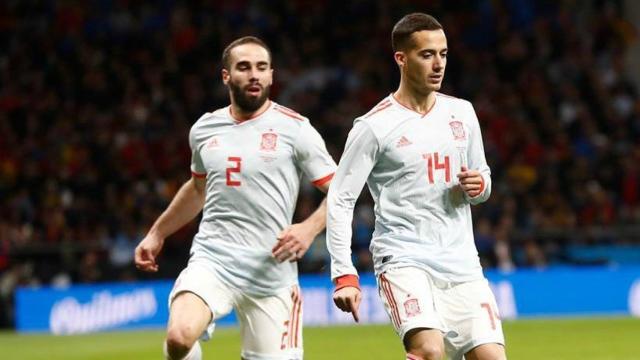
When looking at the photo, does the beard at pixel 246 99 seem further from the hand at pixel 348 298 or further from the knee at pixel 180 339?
the hand at pixel 348 298

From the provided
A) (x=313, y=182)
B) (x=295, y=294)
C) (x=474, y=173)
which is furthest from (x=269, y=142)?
(x=474, y=173)

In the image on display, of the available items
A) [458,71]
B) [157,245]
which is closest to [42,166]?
[458,71]

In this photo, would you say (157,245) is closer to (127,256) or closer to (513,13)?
(127,256)

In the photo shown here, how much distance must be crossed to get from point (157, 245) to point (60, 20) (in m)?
17.0

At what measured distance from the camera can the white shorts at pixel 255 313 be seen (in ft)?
23.6

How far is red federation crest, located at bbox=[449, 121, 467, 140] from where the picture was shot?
639 centimetres

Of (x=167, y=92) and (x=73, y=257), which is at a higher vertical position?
(x=167, y=92)

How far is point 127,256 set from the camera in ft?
60.2

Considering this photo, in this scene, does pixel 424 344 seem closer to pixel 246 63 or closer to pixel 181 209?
pixel 246 63

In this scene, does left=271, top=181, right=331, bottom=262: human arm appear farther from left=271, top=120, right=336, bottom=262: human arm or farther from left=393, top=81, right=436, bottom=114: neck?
left=393, top=81, right=436, bottom=114: neck

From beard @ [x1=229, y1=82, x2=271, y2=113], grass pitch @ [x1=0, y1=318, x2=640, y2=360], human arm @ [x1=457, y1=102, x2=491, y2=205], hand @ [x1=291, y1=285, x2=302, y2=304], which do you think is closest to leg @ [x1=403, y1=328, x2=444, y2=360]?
human arm @ [x1=457, y1=102, x2=491, y2=205]

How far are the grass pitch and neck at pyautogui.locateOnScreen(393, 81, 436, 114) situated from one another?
19.6 ft

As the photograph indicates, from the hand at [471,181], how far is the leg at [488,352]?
28.6 inches

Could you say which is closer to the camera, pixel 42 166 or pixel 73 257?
pixel 73 257
